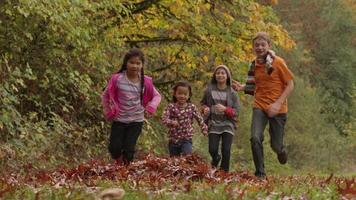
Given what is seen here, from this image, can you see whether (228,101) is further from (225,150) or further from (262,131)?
(262,131)

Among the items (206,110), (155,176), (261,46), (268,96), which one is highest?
(261,46)

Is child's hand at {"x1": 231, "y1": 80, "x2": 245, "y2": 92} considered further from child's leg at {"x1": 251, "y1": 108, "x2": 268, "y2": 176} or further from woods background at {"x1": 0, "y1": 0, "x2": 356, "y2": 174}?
woods background at {"x1": 0, "y1": 0, "x2": 356, "y2": 174}

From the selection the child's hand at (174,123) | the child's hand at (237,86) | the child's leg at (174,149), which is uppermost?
the child's hand at (237,86)

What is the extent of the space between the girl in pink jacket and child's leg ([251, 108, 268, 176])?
1415mm

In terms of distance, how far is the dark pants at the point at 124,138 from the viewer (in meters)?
10.2

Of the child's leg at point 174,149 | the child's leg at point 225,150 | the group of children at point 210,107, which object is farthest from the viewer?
the child's leg at point 174,149

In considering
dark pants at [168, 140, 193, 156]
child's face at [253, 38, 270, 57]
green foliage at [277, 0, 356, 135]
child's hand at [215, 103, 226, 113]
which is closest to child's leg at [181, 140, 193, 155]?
dark pants at [168, 140, 193, 156]

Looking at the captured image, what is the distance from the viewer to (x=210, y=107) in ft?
36.4

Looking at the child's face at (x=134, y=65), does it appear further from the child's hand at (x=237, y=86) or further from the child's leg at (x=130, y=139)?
the child's hand at (x=237, y=86)

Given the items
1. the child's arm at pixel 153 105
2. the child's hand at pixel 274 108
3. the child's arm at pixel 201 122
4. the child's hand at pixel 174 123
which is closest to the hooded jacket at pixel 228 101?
the child's arm at pixel 201 122

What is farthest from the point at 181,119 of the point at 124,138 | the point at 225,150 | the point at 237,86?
the point at 124,138

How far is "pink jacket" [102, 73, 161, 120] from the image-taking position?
10.1m

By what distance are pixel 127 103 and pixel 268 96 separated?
76.5 inches

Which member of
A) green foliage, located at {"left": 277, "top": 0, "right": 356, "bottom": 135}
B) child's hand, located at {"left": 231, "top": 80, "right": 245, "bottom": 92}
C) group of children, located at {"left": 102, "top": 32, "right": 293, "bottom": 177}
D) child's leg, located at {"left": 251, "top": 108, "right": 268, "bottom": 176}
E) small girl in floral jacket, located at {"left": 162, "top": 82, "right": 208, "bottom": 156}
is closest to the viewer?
child's leg, located at {"left": 251, "top": 108, "right": 268, "bottom": 176}
